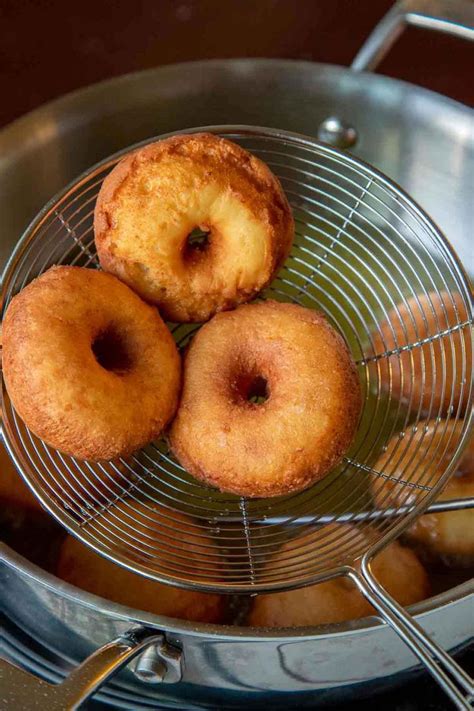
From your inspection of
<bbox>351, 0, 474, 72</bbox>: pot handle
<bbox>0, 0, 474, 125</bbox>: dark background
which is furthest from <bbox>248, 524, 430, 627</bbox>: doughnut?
<bbox>0, 0, 474, 125</bbox>: dark background

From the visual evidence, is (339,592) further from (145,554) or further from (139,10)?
(139,10)

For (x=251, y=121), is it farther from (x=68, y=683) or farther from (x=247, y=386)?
(x=68, y=683)

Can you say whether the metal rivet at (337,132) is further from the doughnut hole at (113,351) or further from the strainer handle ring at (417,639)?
the strainer handle ring at (417,639)

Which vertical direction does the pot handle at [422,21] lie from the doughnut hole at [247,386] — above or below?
above

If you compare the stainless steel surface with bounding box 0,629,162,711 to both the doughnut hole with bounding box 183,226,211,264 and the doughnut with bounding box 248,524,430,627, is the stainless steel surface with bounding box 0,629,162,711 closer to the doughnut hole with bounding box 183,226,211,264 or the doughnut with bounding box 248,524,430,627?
the doughnut with bounding box 248,524,430,627

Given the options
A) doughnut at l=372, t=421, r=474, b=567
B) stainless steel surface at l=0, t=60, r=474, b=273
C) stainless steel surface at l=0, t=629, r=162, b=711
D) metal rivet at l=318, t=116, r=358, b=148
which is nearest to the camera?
stainless steel surface at l=0, t=629, r=162, b=711

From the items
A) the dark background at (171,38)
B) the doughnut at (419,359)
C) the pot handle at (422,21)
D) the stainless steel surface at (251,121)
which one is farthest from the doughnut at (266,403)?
the dark background at (171,38)
